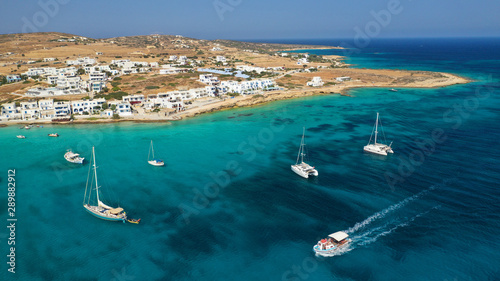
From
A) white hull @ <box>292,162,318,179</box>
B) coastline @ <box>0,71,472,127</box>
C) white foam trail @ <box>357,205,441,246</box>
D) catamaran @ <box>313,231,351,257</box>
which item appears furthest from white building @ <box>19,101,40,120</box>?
white foam trail @ <box>357,205,441,246</box>

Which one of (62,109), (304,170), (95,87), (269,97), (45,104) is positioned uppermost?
(95,87)

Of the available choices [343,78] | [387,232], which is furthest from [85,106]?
[343,78]

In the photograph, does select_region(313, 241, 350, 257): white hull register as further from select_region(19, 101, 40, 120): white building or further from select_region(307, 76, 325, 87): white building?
select_region(307, 76, 325, 87): white building

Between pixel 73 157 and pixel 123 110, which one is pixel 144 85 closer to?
pixel 123 110

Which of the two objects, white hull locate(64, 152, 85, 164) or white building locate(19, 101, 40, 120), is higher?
white building locate(19, 101, 40, 120)

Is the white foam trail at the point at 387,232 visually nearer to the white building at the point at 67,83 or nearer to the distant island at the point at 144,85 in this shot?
the distant island at the point at 144,85

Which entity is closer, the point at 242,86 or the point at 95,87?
the point at 95,87

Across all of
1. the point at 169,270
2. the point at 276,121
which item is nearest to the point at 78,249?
the point at 169,270
